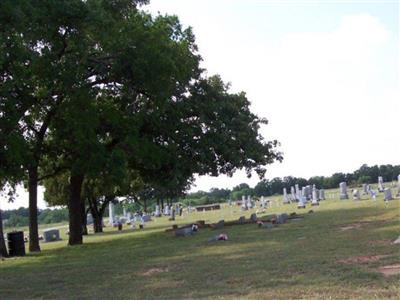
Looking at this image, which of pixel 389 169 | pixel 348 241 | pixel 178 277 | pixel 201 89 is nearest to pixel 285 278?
pixel 178 277

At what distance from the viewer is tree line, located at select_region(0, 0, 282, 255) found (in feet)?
66.3

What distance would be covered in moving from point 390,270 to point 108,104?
18469 mm

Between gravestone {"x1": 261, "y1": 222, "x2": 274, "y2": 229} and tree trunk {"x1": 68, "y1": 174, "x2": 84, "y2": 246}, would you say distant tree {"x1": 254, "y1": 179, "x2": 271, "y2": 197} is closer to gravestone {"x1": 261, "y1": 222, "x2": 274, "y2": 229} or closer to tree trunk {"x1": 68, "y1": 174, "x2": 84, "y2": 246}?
tree trunk {"x1": 68, "y1": 174, "x2": 84, "y2": 246}

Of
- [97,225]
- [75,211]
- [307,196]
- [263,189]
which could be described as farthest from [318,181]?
[75,211]

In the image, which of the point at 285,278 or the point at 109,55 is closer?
the point at 285,278

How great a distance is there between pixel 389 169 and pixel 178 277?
77359mm

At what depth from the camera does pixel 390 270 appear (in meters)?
9.23

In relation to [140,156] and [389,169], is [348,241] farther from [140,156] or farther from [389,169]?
[389,169]

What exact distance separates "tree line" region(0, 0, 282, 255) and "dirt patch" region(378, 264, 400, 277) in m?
12.9

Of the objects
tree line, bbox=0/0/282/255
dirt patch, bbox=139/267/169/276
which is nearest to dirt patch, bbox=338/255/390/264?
dirt patch, bbox=139/267/169/276

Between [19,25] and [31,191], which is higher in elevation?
[19,25]

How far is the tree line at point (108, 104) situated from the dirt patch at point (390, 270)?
12.9 m

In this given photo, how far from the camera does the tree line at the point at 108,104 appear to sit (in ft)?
66.3

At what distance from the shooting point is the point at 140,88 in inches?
968
